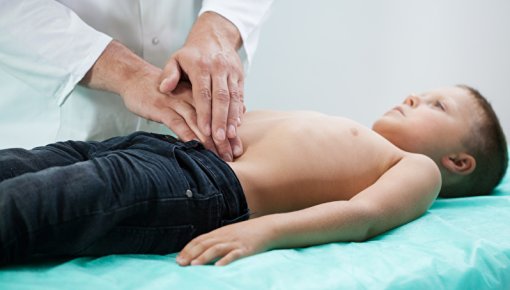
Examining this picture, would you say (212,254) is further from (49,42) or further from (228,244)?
(49,42)

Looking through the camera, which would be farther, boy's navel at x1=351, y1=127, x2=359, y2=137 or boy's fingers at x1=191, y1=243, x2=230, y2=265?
boy's navel at x1=351, y1=127, x2=359, y2=137

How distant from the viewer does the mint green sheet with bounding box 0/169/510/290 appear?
2.97 ft

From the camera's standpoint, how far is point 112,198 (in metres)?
0.97

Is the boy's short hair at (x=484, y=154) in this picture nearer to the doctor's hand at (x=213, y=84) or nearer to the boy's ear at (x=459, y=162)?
the boy's ear at (x=459, y=162)

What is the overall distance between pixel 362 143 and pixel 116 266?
0.66m

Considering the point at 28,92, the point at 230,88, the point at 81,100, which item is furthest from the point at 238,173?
the point at 28,92

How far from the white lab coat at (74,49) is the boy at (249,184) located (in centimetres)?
26

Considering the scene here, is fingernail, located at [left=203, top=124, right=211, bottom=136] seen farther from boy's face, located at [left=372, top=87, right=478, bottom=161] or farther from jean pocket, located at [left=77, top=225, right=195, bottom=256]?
boy's face, located at [left=372, top=87, right=478, bottom=161]

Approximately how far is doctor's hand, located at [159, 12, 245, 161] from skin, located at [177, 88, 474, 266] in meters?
0.07

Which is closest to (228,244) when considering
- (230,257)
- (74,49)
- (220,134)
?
(230,257)

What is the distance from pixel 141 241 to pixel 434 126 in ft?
2.90

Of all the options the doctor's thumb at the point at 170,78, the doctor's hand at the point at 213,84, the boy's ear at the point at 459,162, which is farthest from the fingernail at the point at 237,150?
the boy's ear at the point at 459,162

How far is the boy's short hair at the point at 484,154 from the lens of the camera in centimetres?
161

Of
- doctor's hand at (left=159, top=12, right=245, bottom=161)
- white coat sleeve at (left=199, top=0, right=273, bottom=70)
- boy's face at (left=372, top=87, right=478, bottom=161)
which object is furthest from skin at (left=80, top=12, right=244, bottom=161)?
boy's face at (left=372, top=87, right=478, bottom=161)
